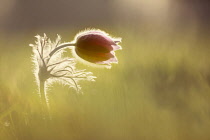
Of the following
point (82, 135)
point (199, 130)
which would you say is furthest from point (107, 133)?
point (199, 130)

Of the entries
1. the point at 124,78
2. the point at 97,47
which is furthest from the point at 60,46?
the point at 124,78

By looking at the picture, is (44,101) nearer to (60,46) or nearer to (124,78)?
(60,46)

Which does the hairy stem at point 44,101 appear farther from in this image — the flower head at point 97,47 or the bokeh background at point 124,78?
the flower head at point 97,47

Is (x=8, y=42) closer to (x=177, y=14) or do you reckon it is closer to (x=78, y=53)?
(x=78, y=53)

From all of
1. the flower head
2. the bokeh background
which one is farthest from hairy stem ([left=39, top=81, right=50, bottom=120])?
the flower head

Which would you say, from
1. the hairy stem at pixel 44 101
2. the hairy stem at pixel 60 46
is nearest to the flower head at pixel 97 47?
the hairy stem at pixel 60 46

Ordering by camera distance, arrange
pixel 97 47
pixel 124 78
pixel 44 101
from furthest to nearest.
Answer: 1. pixel 124 78
2. pixel 44 101
3. pixel 97 47
